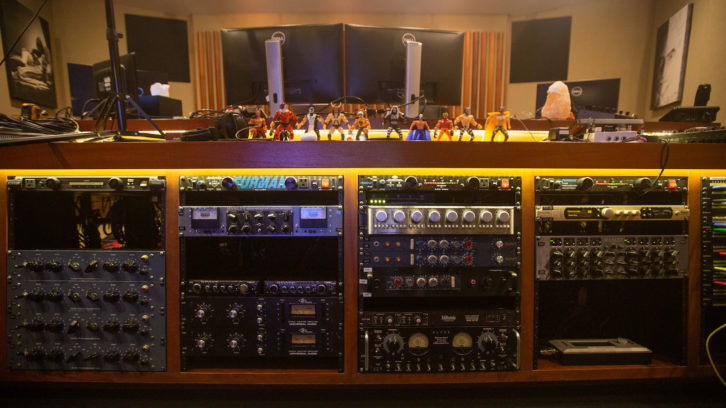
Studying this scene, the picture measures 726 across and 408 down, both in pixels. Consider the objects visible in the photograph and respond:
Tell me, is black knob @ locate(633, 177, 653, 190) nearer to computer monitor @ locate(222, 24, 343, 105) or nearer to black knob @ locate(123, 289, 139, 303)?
computer monitor @ locate(222, 24, 343, 105)

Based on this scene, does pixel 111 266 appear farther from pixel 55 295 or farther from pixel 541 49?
pixel 541 49

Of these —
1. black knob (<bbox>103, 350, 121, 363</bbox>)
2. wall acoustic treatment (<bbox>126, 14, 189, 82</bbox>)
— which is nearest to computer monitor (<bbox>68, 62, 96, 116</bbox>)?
wall acoustic treatment (<bbox>126, 14, 189, 82</bbox>)

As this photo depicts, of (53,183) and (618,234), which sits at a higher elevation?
(53,183)

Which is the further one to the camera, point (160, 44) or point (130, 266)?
point (160, 44)

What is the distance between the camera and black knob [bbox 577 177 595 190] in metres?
1.05

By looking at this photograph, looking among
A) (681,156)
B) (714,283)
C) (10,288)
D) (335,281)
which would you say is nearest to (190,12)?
(10,288)

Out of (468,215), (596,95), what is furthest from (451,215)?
(596,95)

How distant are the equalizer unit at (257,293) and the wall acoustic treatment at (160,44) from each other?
4191 millimetres

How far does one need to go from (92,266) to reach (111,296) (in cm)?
12

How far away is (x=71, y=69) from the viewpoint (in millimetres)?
2609

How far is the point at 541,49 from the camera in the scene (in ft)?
13.9

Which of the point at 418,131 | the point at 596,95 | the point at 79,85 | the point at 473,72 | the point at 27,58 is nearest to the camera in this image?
the point at 418,131

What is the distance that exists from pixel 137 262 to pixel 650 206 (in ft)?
5.68

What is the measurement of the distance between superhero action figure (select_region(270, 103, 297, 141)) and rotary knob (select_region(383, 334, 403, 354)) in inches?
32.4
